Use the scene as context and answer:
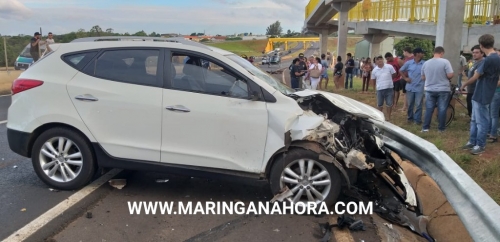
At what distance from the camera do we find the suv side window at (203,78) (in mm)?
4688

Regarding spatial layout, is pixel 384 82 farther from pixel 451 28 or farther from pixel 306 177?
pixel 306 177

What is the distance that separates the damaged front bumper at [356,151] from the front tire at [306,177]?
91 mm

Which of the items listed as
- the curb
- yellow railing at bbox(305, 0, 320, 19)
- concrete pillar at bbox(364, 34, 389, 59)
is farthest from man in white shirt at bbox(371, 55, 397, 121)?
yellow railing at bbox(305, 0, 320, 19)

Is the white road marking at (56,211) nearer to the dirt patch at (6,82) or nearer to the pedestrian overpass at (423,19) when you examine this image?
the pedestrian overpass at (423,19)

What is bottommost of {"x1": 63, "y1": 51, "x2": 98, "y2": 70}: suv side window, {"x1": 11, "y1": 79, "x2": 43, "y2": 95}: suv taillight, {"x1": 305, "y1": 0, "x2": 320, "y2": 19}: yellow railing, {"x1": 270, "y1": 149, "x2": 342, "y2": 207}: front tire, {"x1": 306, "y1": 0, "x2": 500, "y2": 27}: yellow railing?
{"x1": 270, "y1": 149, "x2": 342, "y2": 207}: front tire

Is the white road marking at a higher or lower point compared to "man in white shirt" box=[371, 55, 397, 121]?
lower

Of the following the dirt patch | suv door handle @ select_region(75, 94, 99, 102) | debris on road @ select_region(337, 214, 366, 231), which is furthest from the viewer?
the dirt patch

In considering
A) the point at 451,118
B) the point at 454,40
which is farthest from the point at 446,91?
the point at 454,40

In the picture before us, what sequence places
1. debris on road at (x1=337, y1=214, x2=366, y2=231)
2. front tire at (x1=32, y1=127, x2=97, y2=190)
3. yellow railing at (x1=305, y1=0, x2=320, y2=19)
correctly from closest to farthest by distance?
debris on road at (x1=337, y1=214, x2=366, y2=231)
front tire at (x1=32, y1=127, x2=97, y2=190)
yellow railing at (x1=305, y1=0, x2=320, y2=19)

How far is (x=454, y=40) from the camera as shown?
9.77 meters

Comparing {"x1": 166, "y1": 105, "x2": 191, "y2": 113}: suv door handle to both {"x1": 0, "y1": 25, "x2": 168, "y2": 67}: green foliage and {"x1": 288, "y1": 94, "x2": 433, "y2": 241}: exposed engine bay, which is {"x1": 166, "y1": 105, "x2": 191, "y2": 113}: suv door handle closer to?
{"x1": 288, "y1": 94, "x2": 433, "y2": 241}: exposed engine bay

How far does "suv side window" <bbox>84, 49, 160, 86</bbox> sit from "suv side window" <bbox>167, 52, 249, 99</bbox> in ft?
0.77

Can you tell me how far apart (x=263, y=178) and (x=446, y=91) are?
4888 mm

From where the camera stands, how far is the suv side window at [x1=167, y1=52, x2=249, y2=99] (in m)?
4.69
